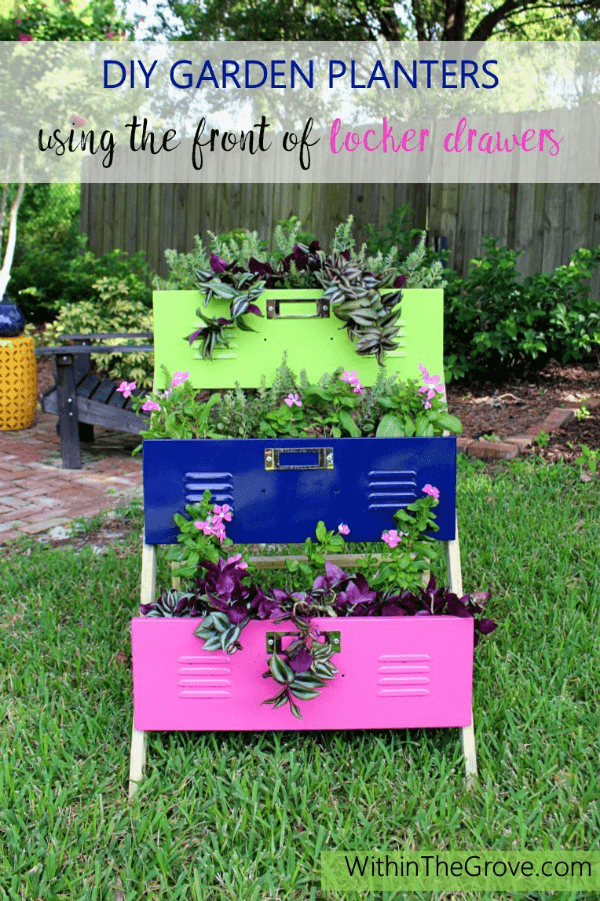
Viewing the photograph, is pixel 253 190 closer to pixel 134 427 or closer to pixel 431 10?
pixel 431 10

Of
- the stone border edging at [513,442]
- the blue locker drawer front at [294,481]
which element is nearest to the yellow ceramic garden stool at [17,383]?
the stone border edging at [513,442]

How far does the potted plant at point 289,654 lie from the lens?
173 cm

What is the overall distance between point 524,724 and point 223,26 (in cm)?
874

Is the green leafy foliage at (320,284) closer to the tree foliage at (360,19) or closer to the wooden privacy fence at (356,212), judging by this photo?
the wooden privacy fence at (356,212)

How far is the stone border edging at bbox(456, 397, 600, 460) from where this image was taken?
161 inches

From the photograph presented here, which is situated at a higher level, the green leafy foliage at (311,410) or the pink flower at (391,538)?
the green leafy foliage at (311,410)

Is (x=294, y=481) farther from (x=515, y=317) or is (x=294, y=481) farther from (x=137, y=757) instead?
(x=515, y=317)

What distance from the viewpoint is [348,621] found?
1745 mm

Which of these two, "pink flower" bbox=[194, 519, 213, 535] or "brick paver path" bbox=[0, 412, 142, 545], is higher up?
"pink flower" bbox=[194, 519, 213, 535]

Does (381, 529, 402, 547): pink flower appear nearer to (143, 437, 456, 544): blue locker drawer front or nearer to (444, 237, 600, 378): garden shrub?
(143, 437, 456, 544): blue locker drawer front

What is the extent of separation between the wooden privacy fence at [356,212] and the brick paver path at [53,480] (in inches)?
119

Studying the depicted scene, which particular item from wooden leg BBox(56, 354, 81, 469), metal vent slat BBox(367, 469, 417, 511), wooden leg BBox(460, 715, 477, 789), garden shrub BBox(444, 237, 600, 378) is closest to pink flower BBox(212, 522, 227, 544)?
metal vent slat BBox(367, 469, 417, 511)

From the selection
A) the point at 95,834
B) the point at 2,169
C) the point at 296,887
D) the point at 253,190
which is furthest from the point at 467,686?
the point at 2,169

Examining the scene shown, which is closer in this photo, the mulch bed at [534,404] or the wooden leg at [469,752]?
the wooden leg at [469,752]
